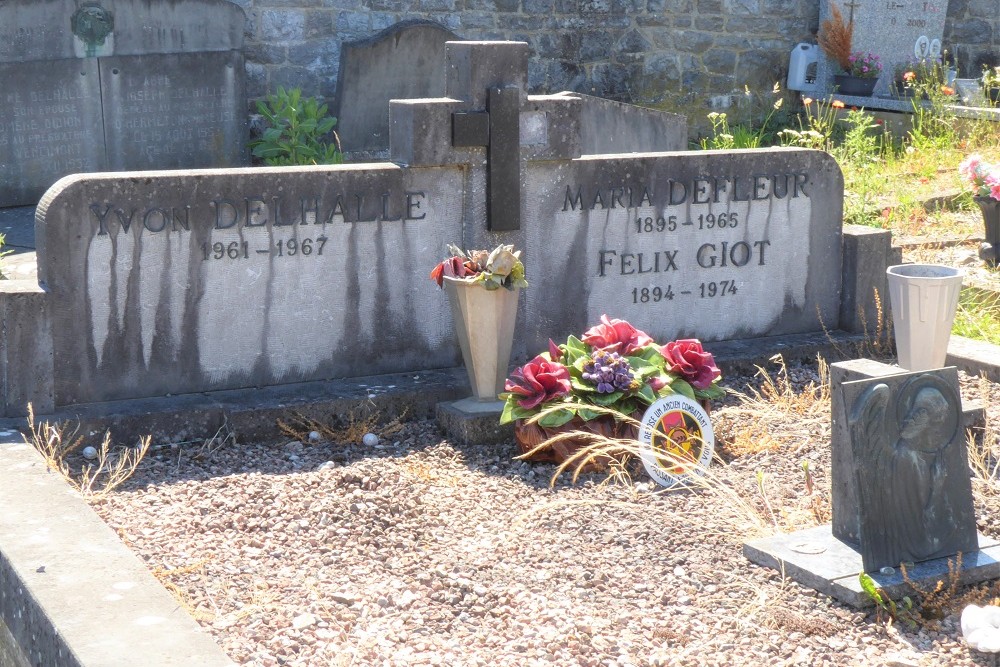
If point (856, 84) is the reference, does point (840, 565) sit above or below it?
below

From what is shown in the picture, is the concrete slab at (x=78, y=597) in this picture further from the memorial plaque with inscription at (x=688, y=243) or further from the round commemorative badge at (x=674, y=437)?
the memorial plaque with inscription at (x=688, y=243)

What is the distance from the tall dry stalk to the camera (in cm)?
1153

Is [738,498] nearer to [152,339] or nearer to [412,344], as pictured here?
[412,344]

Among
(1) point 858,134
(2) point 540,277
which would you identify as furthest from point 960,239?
(2) point 540,277

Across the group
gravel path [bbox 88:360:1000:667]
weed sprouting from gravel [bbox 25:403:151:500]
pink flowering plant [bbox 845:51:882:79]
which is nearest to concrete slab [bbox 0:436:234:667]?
gravel path [bbox 88:360:1000:667]

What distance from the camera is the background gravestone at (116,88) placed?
8242 millimetres

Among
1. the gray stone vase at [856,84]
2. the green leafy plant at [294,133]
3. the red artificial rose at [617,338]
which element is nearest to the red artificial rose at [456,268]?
the red artificial rose at [617,338]

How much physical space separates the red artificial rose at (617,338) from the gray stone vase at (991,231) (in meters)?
3.19

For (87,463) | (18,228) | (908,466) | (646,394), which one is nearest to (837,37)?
(18,228)

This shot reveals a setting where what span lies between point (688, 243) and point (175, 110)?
4.75 m

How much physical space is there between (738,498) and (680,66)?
8040 millimetres

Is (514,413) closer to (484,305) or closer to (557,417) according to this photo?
→ (557,417)

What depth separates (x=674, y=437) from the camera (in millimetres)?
4219

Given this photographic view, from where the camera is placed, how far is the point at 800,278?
5621 mm
